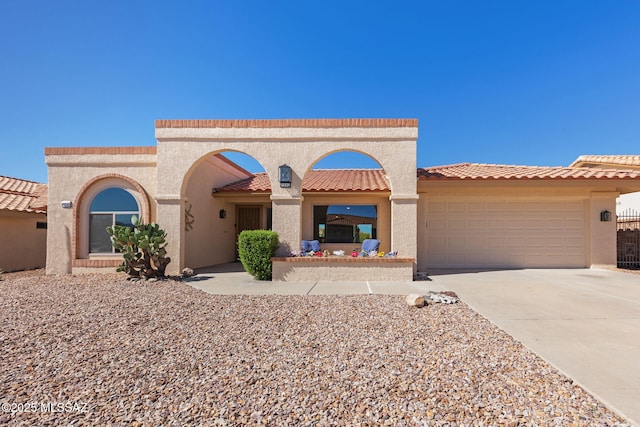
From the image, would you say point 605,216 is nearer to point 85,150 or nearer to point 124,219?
point 124,219

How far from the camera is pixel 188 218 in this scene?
426 inches

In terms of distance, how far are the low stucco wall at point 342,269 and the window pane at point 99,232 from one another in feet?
21.1

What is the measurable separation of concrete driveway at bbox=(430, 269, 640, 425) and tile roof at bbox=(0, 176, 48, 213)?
54.7ft

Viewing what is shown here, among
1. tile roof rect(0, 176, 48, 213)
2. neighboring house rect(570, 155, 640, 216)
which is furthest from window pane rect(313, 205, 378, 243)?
neighboring house rect(570, 155, 640, 216)

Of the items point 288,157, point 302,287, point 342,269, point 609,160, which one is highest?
point 609,160

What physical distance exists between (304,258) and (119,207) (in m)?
7.06

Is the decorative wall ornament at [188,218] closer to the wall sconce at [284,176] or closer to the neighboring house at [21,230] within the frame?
the wall sconce at [284,176]

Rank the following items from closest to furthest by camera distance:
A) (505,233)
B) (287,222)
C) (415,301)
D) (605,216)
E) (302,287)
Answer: (415,301)
(302,287)
(287,222)
(605,216)
(505,233)

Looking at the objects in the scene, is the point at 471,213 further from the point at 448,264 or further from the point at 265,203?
the point at 265,203

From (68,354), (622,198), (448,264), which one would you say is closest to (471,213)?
(448,264)

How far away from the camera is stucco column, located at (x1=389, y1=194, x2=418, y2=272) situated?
9180mm

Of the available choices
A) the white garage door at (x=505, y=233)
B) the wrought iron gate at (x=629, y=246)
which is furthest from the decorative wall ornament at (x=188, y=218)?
the wrought iron gate at (x=629, y=246)

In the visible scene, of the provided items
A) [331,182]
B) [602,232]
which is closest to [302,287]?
[331,182]

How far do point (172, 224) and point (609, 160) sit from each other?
23990 millimetres
